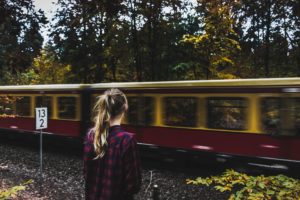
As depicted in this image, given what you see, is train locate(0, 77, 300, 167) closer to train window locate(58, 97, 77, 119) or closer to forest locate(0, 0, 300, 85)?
train window locate(58, 97, 77, 119)

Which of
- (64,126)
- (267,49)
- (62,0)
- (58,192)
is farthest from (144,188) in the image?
(62,0)

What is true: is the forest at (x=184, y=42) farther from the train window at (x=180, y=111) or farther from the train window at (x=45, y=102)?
the train window at (x=180, y=111)

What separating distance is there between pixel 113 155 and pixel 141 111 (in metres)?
11.5

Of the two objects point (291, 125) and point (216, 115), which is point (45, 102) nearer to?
point (216, 115)

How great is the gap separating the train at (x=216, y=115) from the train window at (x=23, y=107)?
3.95 meters

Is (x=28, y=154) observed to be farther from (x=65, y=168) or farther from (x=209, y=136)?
(x=209, y=136)

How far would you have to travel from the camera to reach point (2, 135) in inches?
919

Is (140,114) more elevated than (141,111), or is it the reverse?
(141,111)

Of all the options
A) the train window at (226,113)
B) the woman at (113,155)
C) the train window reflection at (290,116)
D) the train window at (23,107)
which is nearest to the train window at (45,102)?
the train window at (23,107)

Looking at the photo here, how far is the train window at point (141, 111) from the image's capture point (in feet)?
47.4

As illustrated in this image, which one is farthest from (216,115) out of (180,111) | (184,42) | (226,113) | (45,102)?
(184,42)

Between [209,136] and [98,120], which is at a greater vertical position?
[98,120]

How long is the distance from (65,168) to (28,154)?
4.12 m

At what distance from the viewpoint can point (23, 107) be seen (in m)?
20.2
